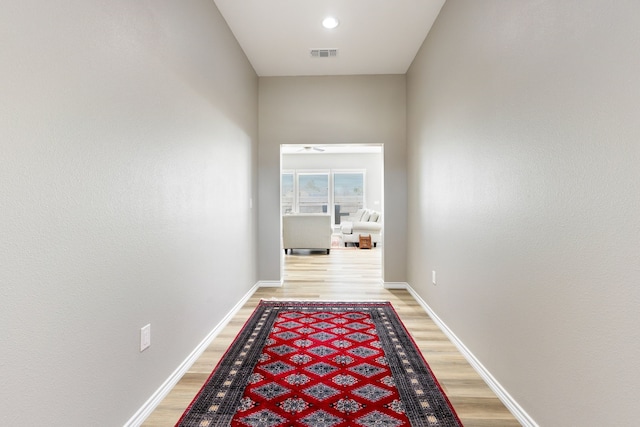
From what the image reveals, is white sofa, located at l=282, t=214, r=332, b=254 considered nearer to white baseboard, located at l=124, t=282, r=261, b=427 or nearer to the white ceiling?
the white ceiling

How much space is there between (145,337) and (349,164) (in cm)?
943

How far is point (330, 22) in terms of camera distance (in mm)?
2936

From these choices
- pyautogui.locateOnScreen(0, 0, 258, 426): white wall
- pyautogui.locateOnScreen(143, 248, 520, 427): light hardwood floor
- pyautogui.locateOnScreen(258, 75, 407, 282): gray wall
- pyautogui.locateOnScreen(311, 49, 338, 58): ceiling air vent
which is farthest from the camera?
pyautogui.locateOnScreen(258, 75, 407, 282): gray wall

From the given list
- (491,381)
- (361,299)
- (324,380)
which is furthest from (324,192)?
(491,381)

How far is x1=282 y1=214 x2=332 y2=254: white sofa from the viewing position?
6891 millimetres

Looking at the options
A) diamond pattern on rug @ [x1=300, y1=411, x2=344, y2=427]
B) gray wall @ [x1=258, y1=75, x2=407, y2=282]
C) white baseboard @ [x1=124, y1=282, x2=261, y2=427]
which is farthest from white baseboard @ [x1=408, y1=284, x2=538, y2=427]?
white baseboard @ [x1=124, y1=282, x2=261, y2=427]

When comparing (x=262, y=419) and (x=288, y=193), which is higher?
(x=288, y=193)

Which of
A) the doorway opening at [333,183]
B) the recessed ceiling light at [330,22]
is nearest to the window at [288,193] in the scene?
the doorway opening at [333,183]

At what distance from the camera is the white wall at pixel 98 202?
39.1 inches

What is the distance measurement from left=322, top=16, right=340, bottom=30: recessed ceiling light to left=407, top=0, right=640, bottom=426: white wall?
3.38 feet

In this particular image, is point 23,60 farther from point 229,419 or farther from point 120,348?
point 229,419

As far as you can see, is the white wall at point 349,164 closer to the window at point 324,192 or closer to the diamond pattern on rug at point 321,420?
the window at point 324,192

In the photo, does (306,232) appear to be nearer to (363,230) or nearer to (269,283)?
(363,230)

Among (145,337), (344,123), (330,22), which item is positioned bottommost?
(145,337)
